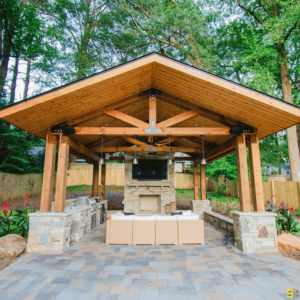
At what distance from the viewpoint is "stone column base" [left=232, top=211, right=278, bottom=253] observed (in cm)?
452

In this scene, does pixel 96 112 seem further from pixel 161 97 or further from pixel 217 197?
pixel 217 197

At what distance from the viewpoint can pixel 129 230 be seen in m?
4.98

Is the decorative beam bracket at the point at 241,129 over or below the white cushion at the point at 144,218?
over

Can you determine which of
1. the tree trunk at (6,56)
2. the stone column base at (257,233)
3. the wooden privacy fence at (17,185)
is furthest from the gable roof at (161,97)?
the tree trunk at (6,56)

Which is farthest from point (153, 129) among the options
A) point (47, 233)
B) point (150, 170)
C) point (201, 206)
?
point (201, 206)

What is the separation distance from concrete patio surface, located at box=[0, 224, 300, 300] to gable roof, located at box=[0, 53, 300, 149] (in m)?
2.88

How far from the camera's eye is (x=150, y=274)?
3.35m

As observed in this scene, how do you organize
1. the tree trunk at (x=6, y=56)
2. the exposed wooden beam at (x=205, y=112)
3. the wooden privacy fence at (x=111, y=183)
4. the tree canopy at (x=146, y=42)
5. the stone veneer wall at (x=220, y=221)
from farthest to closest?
1. the tree trunk at (x=6, y=56)
2. the tree canopy at (x=146, y=42)
3. the wooden privacy fence at (x=111, y=183)
4. the stone veneer wall at (x=220, y=221)
5. the exposed wooden beam at (x=205, y=112)

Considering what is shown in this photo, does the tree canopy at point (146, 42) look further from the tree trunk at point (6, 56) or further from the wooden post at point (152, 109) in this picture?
the wooden post at point (152, 109)

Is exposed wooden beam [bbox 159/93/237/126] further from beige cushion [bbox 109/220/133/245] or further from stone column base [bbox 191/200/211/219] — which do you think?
stone column base [bbox 191/200/211/219]

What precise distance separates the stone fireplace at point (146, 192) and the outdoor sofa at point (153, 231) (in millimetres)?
4079

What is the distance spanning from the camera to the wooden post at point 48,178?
190 inches

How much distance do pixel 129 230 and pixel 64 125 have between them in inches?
120

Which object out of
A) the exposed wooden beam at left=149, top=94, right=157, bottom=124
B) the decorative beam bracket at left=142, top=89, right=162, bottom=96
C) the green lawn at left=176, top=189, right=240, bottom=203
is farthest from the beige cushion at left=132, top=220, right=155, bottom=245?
the green lawn at left=176, top=189, right=240, bottom=203
